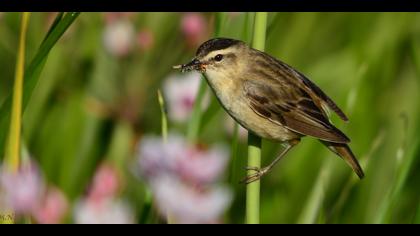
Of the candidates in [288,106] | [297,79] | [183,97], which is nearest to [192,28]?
[183,97]

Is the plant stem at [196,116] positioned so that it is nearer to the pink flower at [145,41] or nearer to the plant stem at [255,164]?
the plant stem at [255,164]

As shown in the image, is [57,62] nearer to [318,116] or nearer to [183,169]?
[318,116]

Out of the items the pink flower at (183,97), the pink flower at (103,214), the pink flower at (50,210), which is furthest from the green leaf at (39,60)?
the pink flower at (183,97)

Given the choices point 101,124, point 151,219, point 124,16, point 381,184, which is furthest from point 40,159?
point 381,184

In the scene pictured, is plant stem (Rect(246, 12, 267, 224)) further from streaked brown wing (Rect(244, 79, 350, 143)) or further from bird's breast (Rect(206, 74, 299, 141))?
streaked brown wing (Rect(244, 79, 350, 143))

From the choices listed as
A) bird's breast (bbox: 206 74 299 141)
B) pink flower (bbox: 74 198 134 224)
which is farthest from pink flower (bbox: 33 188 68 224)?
bird's breast (bbox: 206 74 299 141)

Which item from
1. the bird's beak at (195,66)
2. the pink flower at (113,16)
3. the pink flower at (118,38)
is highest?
the pink flower at (113,16)

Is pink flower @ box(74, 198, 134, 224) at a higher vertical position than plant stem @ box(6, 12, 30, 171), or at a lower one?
lower
